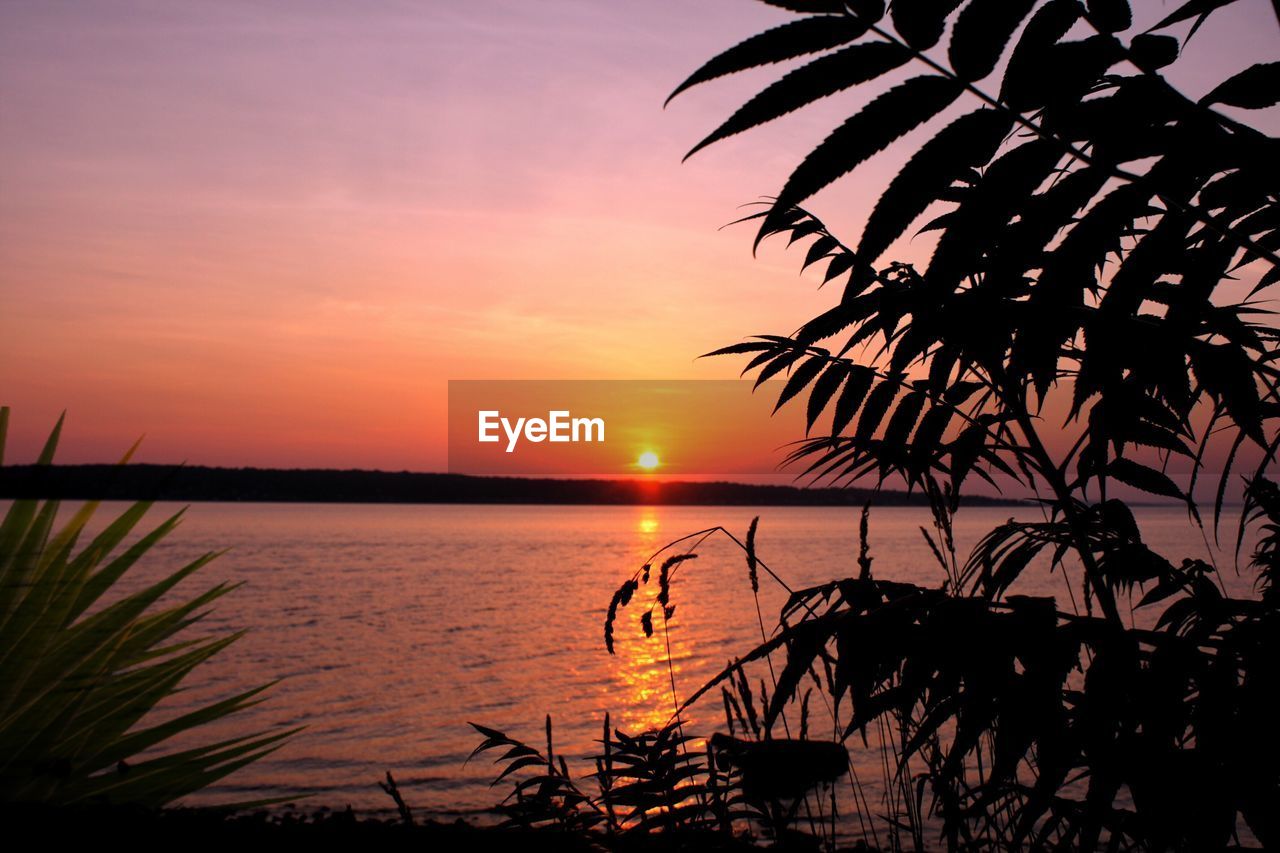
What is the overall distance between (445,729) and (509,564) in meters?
48.0

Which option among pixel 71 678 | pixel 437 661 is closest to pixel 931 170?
pixel 71 678

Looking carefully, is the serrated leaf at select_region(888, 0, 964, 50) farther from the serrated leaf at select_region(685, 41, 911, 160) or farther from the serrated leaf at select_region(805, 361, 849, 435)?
the serrated leaf at select_region(805, 361, 849, 435)

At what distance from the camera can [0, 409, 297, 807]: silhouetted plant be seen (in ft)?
13.9

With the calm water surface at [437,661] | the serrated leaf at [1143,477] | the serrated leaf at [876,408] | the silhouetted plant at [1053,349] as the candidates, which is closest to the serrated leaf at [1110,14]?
the silhouetted plant at [1053,349]

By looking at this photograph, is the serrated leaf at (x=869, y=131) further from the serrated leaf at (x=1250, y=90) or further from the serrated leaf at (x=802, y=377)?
the serrated leaf at (x=802, y=377)

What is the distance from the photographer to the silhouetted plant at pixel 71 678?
4.25m

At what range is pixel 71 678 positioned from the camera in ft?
14.4

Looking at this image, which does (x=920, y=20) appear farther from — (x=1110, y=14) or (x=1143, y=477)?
(x=1143, y=477)

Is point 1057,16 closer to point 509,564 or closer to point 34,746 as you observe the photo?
point 34,746

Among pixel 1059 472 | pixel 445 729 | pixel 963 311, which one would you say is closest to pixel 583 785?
pixel 445 729

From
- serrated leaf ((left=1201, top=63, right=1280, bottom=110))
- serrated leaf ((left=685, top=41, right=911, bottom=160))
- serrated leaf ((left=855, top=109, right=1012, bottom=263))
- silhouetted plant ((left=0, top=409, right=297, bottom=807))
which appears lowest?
silhouetted plant ((left=0, top=409, right=297, bottom=807))

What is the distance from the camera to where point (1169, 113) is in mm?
1218

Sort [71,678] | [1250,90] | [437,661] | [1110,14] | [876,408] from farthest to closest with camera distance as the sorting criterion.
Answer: [437,661]
[71,678]
[876,408]
[1250,90]
[1110,14]

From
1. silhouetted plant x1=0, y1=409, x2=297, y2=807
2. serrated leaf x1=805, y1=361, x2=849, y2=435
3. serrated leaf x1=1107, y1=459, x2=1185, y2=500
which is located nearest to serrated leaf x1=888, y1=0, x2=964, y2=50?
serrated leaf x1=805, y1=361, x2=849, y2=435
